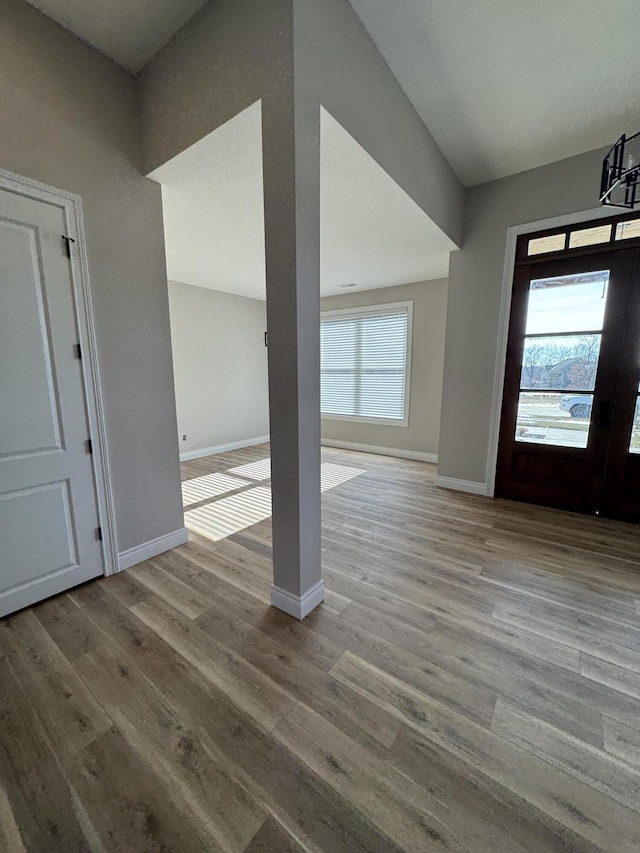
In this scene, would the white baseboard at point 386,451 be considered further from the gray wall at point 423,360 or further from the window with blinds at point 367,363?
the window with blinds at point 367,363

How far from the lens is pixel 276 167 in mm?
1551

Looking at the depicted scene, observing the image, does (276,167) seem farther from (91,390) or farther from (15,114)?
(91,390)

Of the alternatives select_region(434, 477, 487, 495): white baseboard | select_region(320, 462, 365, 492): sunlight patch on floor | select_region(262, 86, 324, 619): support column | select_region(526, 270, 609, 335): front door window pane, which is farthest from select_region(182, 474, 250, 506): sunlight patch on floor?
select_region(526, 270, 609, 335): front door window pane

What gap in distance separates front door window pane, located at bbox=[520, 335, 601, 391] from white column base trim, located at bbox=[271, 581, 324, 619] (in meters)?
2.91

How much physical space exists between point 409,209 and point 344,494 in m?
2.84

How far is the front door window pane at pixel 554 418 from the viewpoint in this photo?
312 cm

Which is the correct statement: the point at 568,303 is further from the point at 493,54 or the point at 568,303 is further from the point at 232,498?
the point at 232,498

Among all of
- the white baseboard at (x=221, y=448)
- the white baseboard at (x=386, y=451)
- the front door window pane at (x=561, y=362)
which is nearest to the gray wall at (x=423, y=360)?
the white baseboard at (x=386, y=451)

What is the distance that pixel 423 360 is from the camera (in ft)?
16.7

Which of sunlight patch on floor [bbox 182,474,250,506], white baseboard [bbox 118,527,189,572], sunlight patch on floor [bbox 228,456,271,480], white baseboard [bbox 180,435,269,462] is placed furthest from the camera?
white baseboard [bbox 180,435,269,462]

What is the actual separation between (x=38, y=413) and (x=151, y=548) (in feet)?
3.96

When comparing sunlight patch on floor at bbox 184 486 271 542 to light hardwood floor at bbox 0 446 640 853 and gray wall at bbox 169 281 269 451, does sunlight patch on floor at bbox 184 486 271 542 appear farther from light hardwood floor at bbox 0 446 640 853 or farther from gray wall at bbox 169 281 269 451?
gray wall at bbox 169 281 269 451

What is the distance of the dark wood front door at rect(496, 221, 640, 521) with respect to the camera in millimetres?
2893

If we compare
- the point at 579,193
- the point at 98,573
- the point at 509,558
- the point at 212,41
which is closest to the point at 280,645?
the point at 98,573
